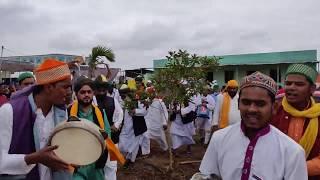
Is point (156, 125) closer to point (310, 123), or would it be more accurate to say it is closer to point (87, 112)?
point (87, 112)

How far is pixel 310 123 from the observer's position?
10.8ft

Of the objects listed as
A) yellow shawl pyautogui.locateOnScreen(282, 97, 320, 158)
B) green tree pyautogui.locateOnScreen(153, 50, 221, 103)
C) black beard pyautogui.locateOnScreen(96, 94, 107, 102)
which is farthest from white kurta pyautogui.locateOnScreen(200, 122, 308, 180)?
green tree pyautogui.locateOnScreen(153, 50, 221, 103)

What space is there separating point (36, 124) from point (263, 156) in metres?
1.63

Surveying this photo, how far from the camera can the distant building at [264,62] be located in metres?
26.3

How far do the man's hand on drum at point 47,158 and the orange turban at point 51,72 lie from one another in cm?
54

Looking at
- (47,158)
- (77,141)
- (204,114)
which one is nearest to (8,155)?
(47,158)

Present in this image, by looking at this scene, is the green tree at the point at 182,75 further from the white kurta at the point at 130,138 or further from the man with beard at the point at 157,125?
the man with beard at the point at 157,125

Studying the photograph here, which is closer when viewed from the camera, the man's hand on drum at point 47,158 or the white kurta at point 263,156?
the white kurta at point 263,156

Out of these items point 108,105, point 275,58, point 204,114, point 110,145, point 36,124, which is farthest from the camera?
point 275,58

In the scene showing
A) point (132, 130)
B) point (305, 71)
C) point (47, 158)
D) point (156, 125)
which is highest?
point (305, 71)

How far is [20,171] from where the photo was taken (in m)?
3.03

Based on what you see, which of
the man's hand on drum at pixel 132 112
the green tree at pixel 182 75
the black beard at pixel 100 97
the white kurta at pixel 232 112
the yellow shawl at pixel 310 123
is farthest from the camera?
the man's hand on drum at pixel 132 112

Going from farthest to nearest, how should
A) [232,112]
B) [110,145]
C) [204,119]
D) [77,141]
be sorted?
[204,119] < [232,112] < [110,145] < [77,141]

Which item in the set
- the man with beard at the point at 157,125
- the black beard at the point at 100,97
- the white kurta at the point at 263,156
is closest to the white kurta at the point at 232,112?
the man with beard at the point at 157,125
